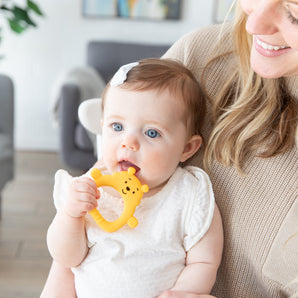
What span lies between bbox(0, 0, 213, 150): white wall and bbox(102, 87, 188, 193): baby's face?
3.02 metres

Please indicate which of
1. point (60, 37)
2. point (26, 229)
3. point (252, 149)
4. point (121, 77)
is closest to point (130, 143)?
point (121, 77)

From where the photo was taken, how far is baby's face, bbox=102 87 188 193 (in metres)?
0.94

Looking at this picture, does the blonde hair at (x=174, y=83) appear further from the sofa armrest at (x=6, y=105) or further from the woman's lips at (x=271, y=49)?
the sofa armrest at (x=6, y=105)

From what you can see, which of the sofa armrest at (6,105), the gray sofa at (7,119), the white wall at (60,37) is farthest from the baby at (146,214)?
the white wall at (60,37)

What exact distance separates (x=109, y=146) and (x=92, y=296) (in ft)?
1.03

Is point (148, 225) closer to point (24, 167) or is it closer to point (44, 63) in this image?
point (24, 167)

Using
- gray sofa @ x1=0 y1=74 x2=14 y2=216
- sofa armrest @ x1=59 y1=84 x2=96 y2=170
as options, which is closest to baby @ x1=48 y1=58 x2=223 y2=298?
gray sofa @ x1=0 y1=74 x2=14 y2=216

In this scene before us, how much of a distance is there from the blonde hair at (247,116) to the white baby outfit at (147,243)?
0.29 feet

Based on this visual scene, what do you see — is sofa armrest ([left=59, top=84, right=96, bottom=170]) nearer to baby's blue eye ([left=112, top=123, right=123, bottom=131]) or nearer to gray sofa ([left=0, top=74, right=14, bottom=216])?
gray sofa ([left=0, top=74, right=14, bottom=216])

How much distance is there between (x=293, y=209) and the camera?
91cm

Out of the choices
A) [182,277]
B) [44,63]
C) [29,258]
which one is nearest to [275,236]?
[182,277]

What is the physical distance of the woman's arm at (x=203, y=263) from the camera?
937mm

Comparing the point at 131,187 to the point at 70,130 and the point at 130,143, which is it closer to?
the point at 130,143

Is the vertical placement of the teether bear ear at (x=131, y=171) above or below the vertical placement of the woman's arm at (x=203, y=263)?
above
